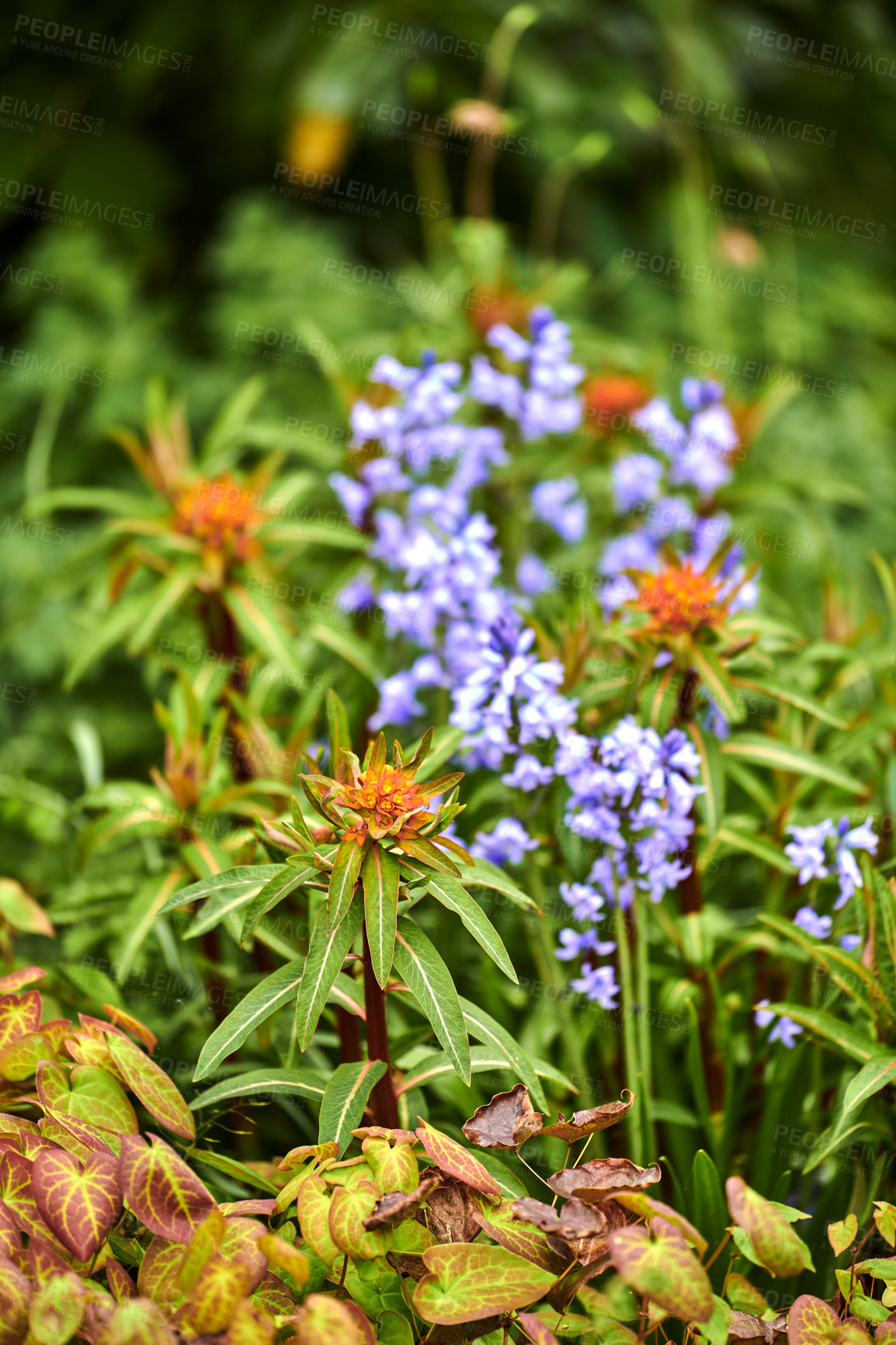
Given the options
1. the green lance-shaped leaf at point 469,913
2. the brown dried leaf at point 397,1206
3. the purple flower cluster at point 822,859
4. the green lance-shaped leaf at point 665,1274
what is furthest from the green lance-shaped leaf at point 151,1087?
the purple flower cluster at point 822,859

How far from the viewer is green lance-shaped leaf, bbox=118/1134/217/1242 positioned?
98 cm

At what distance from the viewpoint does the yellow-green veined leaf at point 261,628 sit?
1754 millimetres

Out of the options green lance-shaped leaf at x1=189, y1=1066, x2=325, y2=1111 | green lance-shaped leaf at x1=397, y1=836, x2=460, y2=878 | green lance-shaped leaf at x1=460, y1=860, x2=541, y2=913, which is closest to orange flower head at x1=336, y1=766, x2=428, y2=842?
green lance-shaped leaf at x1=397, y1=836, x2=460, y2=878

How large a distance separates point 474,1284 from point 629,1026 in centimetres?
56

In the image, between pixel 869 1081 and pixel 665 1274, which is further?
pixel 869 1081

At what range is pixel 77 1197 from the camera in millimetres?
967

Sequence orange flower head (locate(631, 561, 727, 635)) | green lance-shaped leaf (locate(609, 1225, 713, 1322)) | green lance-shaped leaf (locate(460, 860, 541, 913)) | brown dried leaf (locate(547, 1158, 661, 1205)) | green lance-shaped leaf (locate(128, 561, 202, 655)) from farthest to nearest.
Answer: green lance-shaped leaf (locate(128, 561, 202, 655))
orange flower head (locate(631, 561, 727, 635))
green lance-shaped leaf (locate(460, 860, 541, 913))
brown dried leaf (locate(547, 1158, 661, 1205))
green lance-shaped leaf (locate(609, 1225, 713, 1322))

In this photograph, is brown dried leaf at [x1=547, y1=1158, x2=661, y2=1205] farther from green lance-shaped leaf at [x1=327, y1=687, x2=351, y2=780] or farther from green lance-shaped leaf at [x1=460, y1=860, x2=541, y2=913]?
green lance-shaped leaf at [x1=327, y1=687, x2=351, y2=780]

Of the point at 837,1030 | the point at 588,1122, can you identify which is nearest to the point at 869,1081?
the point at 837,1030

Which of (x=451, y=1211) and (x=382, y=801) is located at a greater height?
(x=382, y=801)

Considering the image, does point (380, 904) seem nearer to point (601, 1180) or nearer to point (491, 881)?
point (491, 881)

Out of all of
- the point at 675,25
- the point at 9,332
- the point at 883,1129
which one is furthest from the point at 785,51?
the point at 883,1129

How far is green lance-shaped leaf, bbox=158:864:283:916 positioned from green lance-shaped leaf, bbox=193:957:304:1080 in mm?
109

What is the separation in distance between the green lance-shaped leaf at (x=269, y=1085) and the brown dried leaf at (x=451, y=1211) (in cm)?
21
